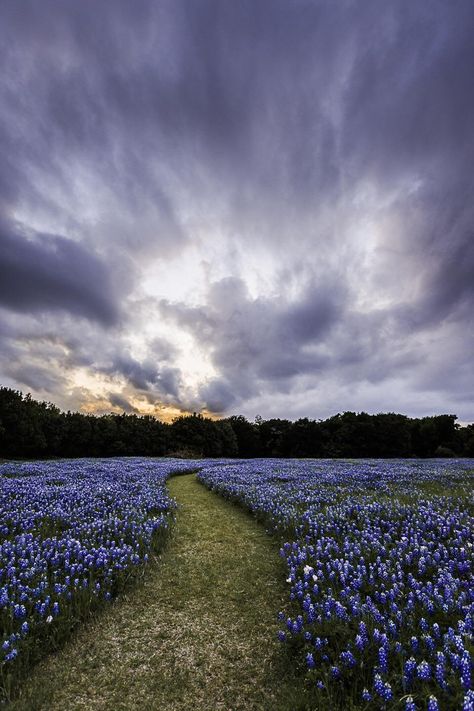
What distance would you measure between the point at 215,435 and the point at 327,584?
74253 mm

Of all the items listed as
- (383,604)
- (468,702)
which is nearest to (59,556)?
(383,604)

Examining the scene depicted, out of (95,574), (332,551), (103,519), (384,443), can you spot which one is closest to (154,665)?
(95,574)

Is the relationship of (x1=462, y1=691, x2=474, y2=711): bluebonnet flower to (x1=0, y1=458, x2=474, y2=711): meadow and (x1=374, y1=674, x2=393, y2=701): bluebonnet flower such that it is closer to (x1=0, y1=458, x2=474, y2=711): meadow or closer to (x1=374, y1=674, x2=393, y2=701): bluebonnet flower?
(x1=0, y1=458, x2=474, y2=711): meadow

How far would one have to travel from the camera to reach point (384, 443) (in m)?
79.8

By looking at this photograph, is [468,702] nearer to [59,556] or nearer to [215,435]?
[59,556]

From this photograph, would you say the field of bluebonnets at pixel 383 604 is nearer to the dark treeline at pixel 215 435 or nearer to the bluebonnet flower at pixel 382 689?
the bluebonnet flower at pixel 382 689

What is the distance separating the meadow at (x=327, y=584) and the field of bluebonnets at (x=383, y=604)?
21mm

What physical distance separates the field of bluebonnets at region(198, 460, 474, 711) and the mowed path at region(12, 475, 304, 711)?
459 mm

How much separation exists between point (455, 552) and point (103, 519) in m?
8.21

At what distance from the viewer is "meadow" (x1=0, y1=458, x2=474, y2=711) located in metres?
3.70

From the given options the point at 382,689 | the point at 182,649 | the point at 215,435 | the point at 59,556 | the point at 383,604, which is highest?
the point at 215,435

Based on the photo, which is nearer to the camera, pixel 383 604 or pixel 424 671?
pixel 424 671

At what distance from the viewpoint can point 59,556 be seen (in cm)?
655

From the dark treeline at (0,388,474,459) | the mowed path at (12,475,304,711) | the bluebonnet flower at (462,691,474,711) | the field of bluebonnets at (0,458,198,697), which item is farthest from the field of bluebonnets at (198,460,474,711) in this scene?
the dark treeline at (0,388,474,459)
